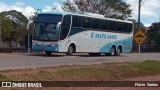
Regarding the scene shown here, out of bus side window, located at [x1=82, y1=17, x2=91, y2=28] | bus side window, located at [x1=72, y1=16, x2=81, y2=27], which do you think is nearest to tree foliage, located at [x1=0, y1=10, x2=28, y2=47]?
bus side window, located at [x1=82, y1=17, x2=91, y2=28]

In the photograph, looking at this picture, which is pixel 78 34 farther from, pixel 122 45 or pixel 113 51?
pixel 122 45

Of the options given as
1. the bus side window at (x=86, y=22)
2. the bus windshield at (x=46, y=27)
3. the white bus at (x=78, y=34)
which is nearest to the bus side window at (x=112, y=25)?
the white bus at (x=78, y=34)

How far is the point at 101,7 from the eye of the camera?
243 feet

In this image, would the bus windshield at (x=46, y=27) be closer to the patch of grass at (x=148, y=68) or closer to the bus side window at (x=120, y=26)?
the patch of grass at (x=148, y=68)

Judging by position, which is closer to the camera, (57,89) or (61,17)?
(57,89)

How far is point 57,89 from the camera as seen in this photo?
16109 mm

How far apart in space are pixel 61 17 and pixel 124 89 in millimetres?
14277

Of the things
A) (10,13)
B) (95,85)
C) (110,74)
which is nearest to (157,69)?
(110,74)

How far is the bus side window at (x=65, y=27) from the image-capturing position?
3117cm

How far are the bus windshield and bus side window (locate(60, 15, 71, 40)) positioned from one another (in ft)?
1.64

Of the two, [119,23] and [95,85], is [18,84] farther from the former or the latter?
[119,23]

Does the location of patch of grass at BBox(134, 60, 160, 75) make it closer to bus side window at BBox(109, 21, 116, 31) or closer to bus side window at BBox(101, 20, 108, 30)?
bus side window at BBox(101, 20, 108, 30)

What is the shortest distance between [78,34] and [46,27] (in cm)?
310

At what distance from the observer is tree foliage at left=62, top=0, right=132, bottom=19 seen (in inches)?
2852
